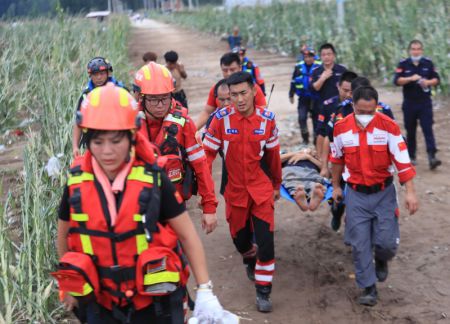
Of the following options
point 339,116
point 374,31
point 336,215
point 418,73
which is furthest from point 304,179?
point 374,31

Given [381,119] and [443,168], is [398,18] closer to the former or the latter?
[443,168]

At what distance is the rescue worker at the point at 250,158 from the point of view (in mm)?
5016

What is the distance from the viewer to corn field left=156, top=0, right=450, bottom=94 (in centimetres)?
1368

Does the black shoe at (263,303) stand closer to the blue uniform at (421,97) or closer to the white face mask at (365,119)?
the white face mask at (365,119)

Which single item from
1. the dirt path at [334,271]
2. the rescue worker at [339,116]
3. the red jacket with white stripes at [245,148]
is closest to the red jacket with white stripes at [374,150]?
the rescue worker at [339,116]

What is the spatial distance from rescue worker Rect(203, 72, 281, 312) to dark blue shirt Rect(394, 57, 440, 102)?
4.16 meters

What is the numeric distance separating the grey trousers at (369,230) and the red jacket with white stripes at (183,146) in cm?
127

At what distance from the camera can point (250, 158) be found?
5066 millimetres

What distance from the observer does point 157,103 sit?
14.0 feet

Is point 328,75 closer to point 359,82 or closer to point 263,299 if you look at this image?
point 359,82

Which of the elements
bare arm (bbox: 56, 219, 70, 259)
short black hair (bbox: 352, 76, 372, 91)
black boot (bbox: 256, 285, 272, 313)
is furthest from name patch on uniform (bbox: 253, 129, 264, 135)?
bare arm (bbox: 56, 219, 70, 259)

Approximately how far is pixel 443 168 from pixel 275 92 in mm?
8341

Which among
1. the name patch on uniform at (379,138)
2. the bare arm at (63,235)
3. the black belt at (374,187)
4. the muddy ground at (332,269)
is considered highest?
the bare arm at (63,235)

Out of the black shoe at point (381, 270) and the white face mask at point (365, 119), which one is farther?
the black shoe at point (381, 270)
